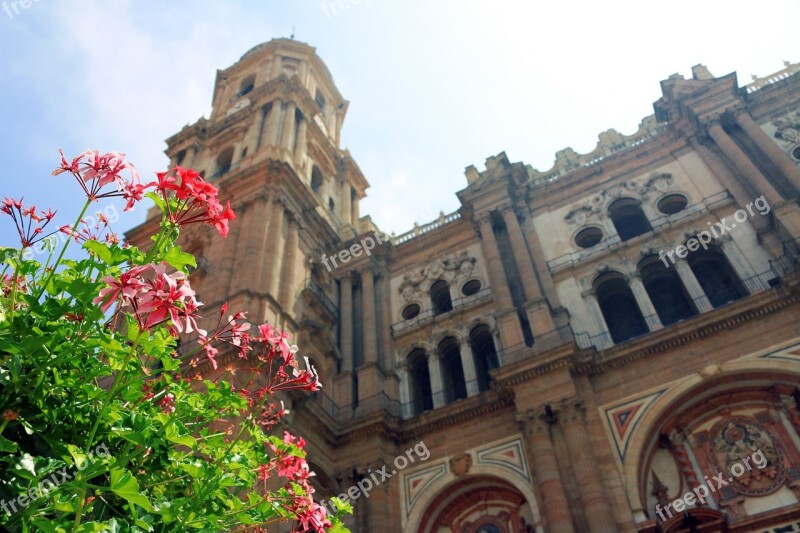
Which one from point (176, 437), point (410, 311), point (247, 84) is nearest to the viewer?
point (176, 437)

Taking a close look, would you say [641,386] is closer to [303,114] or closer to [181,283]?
[181,283]

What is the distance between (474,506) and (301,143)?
1902cm

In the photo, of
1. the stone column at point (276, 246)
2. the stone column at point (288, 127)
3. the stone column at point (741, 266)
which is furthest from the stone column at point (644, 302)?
the stone column at point (288, 127)

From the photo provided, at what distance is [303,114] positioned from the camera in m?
32.4

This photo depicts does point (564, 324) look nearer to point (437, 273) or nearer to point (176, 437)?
point (437, 273)

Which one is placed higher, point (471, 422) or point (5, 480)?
point (471, 422)

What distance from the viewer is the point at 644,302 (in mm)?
19188

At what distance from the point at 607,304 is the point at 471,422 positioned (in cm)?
606

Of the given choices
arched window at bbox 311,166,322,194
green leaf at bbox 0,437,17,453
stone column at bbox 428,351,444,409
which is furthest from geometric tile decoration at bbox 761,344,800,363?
arched window at bbox 311,166,322,194

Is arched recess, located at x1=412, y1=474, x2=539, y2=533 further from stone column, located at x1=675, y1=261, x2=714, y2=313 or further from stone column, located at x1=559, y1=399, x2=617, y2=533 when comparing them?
stone column, located at x1=675, y1=261, x2=714, y2=313

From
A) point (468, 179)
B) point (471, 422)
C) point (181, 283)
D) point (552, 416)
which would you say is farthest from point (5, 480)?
point (468, 179)

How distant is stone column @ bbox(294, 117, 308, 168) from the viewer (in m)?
29.6

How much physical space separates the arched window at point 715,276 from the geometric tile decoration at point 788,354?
280 centimetres

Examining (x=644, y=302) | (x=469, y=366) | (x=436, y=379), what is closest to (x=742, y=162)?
(x=644, y=302)
